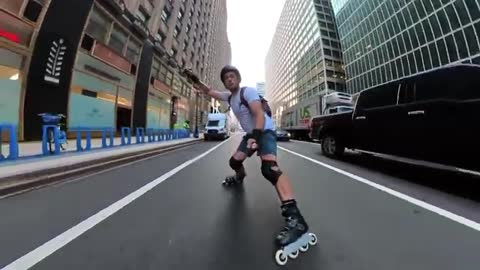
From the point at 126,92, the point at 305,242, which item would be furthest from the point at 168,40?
the point at 305,242

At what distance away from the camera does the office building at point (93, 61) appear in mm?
16438

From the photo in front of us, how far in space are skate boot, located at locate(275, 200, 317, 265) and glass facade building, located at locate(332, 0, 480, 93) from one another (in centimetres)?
3228

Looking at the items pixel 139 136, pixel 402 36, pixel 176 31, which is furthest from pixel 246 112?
pixel 402 36

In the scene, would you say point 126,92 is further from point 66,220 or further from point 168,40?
point 66,220

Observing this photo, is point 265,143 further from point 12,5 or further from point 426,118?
point 12,5

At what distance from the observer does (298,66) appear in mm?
113250

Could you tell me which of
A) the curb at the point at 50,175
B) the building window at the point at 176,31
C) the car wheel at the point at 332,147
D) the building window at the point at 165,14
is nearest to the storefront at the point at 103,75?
the building window at the point at 165,14

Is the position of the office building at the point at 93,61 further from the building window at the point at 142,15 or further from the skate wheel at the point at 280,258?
the skate wheel at the point at 280,258

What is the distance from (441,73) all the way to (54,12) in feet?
57.5

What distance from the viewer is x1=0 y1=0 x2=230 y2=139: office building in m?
16.4

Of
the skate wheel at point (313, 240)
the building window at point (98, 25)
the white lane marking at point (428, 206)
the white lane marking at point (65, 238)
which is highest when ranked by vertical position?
the building window at point (98, 25)

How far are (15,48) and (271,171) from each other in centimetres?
1606

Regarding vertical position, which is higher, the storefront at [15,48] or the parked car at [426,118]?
the storefront at [15,48]

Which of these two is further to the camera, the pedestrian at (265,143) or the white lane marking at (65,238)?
the pedestrian at (265,143)
